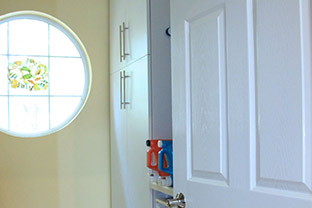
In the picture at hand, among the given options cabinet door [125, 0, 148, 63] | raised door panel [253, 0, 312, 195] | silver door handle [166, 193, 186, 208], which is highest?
cabinet door [125, 0, 148, 63]

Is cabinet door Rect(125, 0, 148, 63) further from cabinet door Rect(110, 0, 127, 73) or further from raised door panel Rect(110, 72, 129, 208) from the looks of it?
raised door panel Rect(110, 72, 129, 208)

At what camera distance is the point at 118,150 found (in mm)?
2988

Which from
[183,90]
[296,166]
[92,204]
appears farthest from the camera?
[92,204]

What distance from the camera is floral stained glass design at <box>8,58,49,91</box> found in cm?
340

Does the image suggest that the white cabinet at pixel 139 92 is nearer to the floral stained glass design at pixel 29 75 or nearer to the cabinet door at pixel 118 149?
the cabinet door at pixel 118 149

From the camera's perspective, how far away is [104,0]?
3297mm

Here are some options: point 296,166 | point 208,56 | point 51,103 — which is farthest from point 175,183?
point 51,103

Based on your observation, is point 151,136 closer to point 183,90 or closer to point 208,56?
point 183,90

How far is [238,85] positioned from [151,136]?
3.79 ft

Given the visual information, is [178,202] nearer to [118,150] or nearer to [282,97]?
[282,97]

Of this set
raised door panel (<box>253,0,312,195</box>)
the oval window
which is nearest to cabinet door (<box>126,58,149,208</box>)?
the oval window

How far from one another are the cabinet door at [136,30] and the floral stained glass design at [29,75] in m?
1.02

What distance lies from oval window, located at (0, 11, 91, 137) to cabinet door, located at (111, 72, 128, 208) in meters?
0.34

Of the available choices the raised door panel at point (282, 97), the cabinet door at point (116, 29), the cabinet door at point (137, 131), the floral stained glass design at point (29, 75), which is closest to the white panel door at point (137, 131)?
the cabinet door at point (137, 131)
